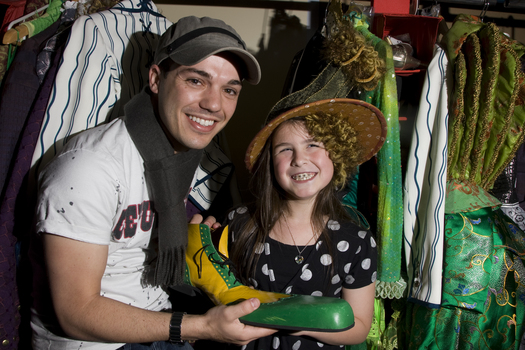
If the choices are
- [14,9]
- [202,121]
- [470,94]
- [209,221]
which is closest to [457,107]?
[470,94]

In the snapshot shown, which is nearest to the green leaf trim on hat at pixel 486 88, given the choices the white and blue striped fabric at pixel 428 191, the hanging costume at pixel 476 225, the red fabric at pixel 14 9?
the hanging costume at pixel 476 225

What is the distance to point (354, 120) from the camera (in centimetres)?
123

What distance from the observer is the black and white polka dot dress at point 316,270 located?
1190mm

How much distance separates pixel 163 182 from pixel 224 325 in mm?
474

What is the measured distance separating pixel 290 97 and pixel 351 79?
9.1 inches

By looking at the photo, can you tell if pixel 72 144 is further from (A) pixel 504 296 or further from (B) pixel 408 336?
(A) pixel 504 296

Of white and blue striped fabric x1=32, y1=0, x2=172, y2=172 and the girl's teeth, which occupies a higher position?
white and blue striped fabric x1=32, y1=0, x2=172, y2=172

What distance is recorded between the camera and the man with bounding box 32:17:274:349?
0.91 meters

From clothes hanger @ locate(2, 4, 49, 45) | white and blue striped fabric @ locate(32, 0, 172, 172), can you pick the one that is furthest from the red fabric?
white and blue striped fabric @ locate(32, 0, 172, 172)

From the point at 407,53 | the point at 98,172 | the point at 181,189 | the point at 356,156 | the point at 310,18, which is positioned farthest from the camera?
the point at 310,18

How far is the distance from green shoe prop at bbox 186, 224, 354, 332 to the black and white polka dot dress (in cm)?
13

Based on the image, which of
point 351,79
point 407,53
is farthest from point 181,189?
point 407,53

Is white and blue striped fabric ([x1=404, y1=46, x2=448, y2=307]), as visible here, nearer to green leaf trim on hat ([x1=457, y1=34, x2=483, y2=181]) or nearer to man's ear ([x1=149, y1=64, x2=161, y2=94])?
green leaf trim on hat ([x1=457, y1=34, x2=483, y2=181])

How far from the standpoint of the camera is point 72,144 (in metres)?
1.01
